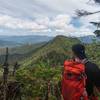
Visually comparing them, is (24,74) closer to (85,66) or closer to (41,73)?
(41,73)

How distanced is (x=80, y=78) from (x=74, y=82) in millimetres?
165

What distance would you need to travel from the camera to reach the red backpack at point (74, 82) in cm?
805

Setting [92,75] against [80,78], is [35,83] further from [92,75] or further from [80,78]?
[92,75]

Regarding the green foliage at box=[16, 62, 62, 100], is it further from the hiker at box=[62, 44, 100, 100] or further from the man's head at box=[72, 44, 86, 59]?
the man's head at box=[72, 44, 86, 59]

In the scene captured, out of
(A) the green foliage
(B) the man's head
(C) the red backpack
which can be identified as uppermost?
(B) the man's head

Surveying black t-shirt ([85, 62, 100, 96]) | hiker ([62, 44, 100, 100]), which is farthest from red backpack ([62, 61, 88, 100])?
black t-shirt ([85, 62, 100, 96])

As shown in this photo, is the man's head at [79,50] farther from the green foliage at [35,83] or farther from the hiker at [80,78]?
the green foliage at [35,83]

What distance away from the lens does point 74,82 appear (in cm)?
810

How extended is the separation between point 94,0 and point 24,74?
15.1 m

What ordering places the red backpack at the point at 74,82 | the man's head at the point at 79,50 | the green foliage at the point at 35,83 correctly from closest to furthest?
the red backpack at the point at 74,82 → the man's head at the point at 79,50 → the green foliage at the point at 35,83

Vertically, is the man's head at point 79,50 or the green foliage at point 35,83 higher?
the man's head at point 79,50

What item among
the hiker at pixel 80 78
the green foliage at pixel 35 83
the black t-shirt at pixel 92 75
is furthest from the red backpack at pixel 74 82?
the green foliage at pixel 35 83

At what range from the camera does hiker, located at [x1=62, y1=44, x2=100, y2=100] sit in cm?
793

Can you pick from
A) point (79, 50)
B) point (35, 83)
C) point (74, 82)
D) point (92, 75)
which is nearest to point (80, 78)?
point (74, 82)
